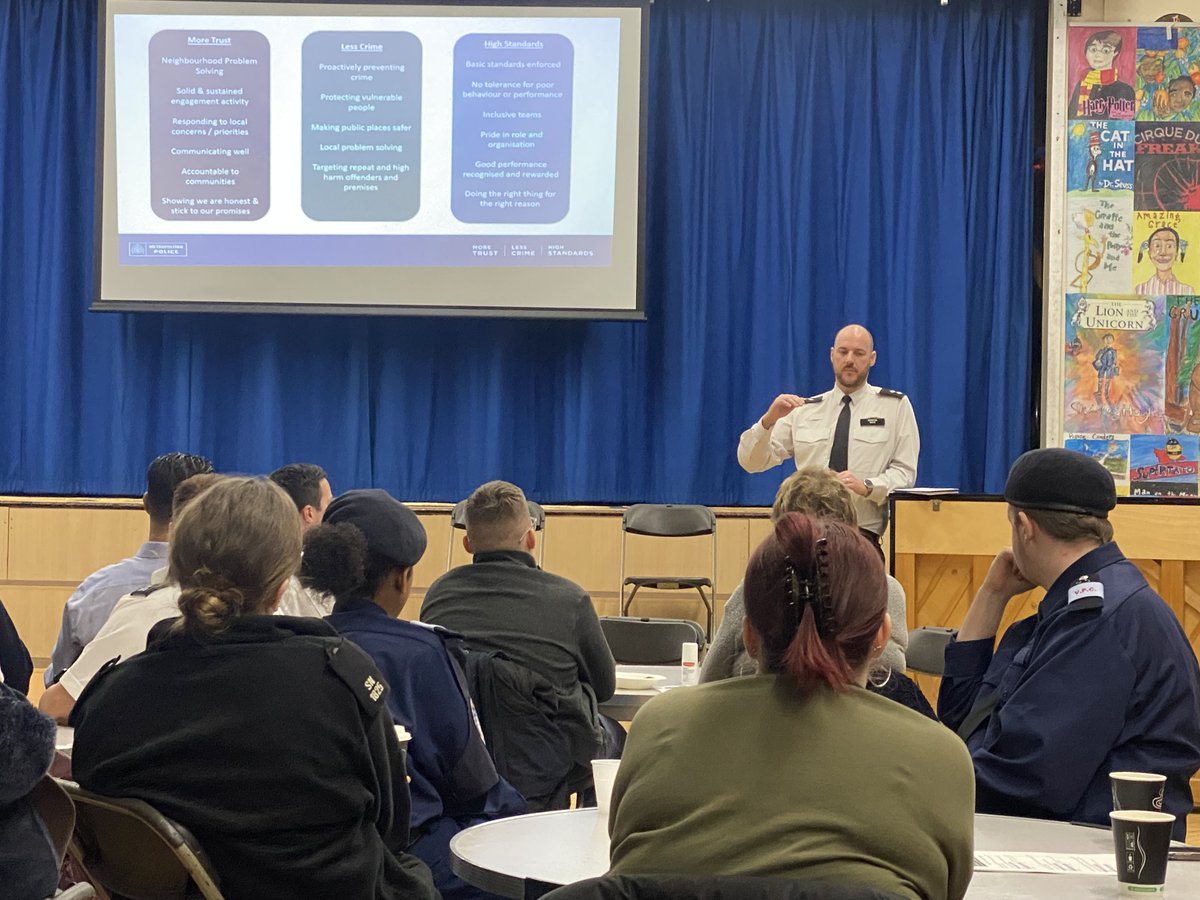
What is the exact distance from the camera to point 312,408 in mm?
7348

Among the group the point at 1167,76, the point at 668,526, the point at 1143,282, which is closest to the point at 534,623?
the point at 668,526

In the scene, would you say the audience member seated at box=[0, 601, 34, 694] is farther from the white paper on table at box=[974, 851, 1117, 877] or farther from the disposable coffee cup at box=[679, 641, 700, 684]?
the white paper on table at box=[974, 851, 1117, 877]

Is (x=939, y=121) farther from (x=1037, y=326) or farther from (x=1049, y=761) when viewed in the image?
(x=1049, y=761)

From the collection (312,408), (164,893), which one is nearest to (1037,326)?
(312,408)

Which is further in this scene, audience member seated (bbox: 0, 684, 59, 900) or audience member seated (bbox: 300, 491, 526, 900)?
audience member seated (bbox: 300, 491, 526, 900)

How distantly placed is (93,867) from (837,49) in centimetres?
627

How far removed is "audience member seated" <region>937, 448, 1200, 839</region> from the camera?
221cm

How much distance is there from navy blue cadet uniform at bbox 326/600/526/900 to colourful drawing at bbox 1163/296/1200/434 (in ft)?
17.8

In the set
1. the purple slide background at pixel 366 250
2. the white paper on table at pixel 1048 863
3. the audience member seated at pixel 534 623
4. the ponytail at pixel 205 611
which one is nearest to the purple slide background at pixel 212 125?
the purple slide background at pixel 366 250

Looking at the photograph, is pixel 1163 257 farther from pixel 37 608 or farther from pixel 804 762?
pixel 804 762

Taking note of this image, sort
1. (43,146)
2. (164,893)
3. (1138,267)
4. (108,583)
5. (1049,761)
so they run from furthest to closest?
(43,146)
(1138,267)
(108,583)
(1049,761)
(164,893)

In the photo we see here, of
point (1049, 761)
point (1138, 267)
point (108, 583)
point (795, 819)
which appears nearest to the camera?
point (795, 819)

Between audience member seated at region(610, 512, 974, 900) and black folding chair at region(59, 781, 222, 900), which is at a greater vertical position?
audience member seated at region(610, 512, 974, 900)

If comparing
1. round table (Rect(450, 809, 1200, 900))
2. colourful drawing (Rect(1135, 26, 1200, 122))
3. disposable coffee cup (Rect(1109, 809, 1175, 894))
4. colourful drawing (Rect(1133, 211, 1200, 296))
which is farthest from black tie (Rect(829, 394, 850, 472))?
disposable coffee cup (Rect(1109, 809, 1175, 894))
